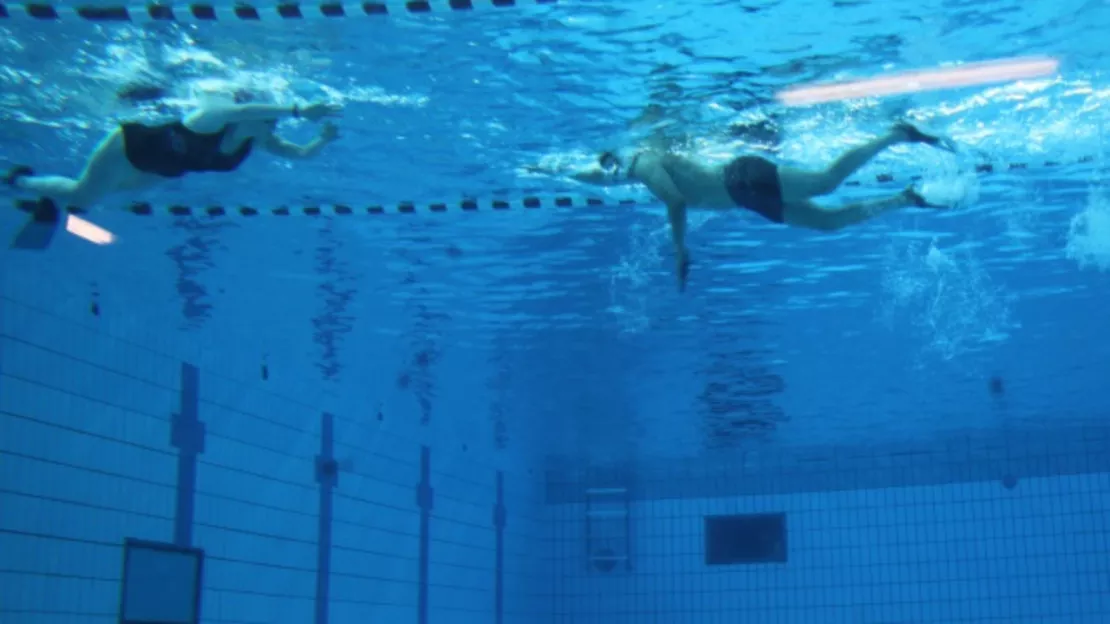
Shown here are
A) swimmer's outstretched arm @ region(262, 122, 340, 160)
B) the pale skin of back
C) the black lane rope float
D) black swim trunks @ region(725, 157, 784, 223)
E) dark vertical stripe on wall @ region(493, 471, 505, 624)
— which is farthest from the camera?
dark vertical stripe on wall @ region(493, 471, 505, 624)

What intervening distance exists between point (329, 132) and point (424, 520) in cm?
1101

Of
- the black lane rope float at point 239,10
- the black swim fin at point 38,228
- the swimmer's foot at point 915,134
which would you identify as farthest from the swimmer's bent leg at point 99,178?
the swimmer's foot at point 915,134

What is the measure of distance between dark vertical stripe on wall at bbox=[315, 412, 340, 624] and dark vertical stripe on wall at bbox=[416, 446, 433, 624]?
2728 mm

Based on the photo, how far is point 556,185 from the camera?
10.1 meters

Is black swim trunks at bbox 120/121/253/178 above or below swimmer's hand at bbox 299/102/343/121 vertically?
below

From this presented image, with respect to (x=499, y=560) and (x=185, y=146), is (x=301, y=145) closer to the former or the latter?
(x=185, y=146)

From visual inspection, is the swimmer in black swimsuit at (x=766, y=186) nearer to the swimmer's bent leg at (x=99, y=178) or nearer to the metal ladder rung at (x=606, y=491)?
the swimmer's bent leg at (x=99, y=178)

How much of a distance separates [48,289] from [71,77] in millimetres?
3871

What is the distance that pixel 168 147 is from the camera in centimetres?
823

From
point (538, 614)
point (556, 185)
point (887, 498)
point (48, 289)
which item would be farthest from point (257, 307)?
point (887, 498)

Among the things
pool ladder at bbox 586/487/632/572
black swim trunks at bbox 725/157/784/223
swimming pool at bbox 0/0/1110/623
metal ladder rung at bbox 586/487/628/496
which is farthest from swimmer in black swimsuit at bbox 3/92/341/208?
pool ladder at bbox 586/487/632/572

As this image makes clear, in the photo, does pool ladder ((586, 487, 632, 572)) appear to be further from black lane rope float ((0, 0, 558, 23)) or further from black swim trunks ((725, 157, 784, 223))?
black lane rope float ((0, 0, 558, 23))

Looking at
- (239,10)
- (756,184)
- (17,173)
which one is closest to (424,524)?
(17,173)

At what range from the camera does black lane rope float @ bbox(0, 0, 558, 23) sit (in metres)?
7.11
